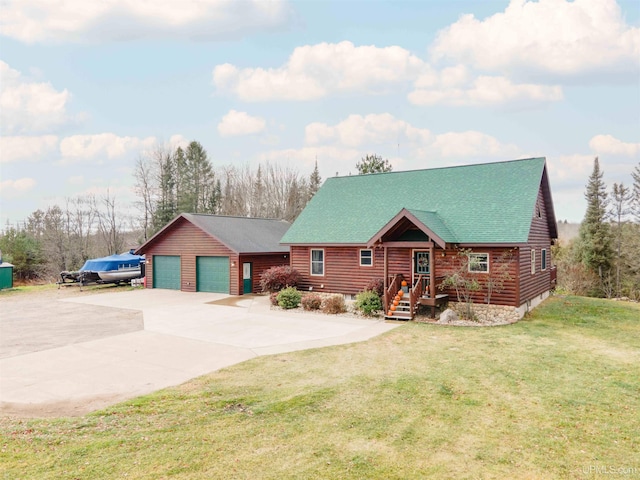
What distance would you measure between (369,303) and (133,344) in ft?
27.7

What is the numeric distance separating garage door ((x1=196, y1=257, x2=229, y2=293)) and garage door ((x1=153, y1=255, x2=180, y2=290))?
188cm

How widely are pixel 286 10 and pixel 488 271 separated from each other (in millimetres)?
12638

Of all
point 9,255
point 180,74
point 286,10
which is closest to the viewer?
point 286,10

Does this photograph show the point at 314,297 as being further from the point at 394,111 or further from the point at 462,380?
the point at 394,111

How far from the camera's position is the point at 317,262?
2064 cm

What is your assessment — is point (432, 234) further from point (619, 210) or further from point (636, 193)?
point (619, 210)

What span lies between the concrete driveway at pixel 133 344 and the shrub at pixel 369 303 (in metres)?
0.75

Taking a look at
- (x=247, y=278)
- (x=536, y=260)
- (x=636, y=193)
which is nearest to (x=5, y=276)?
(x=247, y=278)

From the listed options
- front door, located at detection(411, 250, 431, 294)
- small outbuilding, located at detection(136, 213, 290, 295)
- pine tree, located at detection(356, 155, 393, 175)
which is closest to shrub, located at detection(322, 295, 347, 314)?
front door, located at detection(411, 250, 431, 294)

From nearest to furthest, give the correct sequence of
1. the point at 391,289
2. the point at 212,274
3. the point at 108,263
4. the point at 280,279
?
the point at 391,289
the point at 280,279
the point at 212,274
the point at 108,263

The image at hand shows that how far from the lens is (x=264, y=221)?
29.2 metres

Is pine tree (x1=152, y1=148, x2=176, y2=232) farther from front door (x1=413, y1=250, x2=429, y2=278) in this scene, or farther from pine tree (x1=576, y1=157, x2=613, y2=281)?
pine tree (x1=576, y1=157, x2=613, y2=281)

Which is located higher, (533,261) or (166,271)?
(533,261)

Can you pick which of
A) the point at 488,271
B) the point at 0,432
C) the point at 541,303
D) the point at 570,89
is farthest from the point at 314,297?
the point at 570,89
